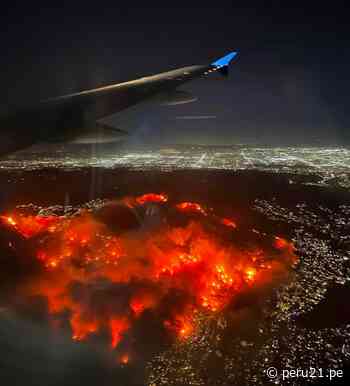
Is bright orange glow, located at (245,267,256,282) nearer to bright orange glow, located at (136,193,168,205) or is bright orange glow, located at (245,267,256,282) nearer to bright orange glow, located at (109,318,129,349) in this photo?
bright orange glow, located at (109,318,129,349)

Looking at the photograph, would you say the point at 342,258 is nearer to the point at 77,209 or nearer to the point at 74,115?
the point at 74,115

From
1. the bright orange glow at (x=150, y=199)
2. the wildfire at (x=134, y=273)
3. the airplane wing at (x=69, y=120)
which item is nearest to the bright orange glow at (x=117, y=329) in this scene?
the wildfire at (x=134, y=273)

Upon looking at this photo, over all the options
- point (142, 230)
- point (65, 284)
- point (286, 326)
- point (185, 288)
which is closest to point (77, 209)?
point (142, 230)

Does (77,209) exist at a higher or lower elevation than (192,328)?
lower

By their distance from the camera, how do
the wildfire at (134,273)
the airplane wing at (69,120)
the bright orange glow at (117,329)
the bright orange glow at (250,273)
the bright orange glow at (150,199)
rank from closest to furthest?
the airplane wing at (69,120)
the bright orange glow at (117,329)
the wildfire at (134,273)
the bright orange glow at (250,273)
the bright orange glow at (150,199)

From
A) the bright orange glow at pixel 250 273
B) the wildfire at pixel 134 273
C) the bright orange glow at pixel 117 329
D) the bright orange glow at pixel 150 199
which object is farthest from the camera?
the bright orange glow at pixel 150 199

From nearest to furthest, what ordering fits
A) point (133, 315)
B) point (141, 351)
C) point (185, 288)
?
point (141, 351) → point (133, 315) → point (185, 288)

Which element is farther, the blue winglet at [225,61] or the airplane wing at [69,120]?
the blue winglet at [225,61]

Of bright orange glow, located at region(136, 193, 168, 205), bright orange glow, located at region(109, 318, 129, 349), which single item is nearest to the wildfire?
bright orange glow, located at region(109, 318, 129, 349)

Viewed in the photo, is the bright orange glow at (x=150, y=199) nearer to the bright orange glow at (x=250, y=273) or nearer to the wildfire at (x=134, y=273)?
the wildfire at (x=134, y=273)
